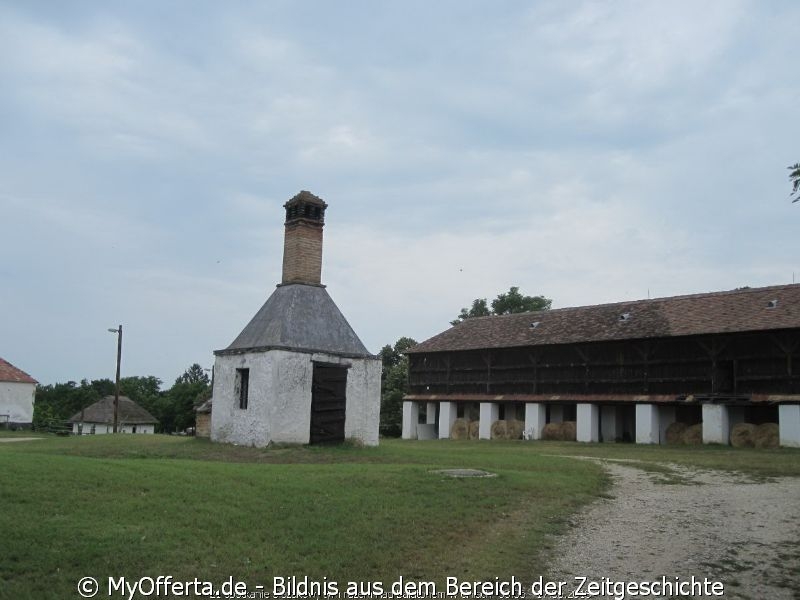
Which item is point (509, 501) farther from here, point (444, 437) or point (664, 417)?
point (444, 437)

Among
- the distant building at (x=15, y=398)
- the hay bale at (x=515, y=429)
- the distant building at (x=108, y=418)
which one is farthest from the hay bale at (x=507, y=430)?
the distant building at (x=108, y=418)

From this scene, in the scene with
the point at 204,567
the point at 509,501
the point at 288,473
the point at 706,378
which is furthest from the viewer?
the point at 706,378

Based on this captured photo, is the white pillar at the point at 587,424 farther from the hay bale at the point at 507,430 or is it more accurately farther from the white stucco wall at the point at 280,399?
the white stucco wall at the point at 280,399

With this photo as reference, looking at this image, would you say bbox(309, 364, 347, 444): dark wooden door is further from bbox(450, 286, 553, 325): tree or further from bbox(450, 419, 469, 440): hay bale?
bbox(450, 286, 553, 325): tree

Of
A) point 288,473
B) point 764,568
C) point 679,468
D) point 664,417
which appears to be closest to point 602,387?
point 664,417

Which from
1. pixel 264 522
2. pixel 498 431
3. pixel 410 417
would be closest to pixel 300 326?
pixel 264 522

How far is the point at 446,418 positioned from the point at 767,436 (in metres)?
17.8

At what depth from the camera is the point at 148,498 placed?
11.3 m

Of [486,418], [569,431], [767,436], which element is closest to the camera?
[767,436]

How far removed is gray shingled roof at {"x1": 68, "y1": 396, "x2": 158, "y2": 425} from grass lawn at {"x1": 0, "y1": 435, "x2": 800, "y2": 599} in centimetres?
4458

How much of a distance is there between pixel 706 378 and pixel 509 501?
22923mm

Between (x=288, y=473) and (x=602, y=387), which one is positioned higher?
(x=602, y=387)

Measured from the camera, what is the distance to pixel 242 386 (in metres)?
23.4

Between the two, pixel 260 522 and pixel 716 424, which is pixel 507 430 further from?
pixel 260 522
